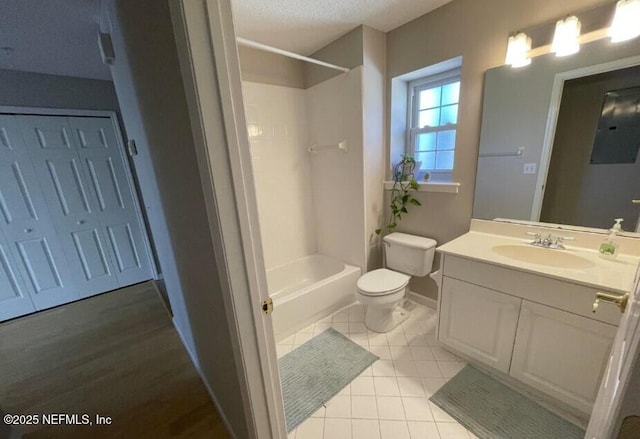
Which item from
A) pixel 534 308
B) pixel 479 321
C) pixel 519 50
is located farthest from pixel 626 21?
pixel 479 321

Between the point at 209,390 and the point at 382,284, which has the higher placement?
the point at 382,284

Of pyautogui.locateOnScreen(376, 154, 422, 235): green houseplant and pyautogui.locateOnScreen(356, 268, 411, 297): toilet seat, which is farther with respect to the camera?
pyautogui.locateOnScreen(376, 154, 422, 235): green houseplant

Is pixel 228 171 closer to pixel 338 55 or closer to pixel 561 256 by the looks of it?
pixel 561 256

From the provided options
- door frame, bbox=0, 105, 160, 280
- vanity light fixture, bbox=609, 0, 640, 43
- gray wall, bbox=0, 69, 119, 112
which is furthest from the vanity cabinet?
gray wall, bbox=0, 69, 119, 112

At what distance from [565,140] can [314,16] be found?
1.75 meters

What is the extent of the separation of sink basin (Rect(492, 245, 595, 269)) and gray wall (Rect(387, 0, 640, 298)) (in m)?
0.34

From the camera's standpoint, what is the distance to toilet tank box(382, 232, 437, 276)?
6.64ft

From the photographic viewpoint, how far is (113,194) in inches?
109

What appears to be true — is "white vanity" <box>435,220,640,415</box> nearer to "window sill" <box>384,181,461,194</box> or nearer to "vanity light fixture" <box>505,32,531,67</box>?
"window sill" <box>384,181,461,194</box>

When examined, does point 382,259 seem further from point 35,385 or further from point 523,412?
point 35,385

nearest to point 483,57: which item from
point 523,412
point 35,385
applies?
point 523,412

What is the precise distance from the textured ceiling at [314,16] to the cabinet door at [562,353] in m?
1.98

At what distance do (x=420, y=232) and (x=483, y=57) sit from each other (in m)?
1.30

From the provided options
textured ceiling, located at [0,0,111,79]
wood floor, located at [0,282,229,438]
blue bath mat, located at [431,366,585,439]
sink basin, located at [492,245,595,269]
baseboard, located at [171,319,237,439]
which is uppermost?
textured ceiling, located at [0,0,111,79]
